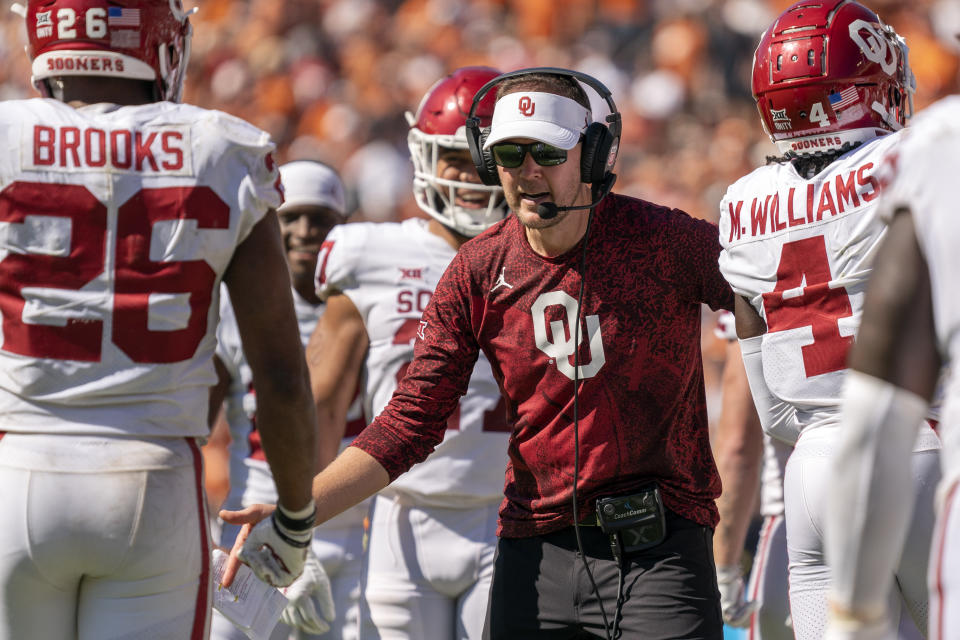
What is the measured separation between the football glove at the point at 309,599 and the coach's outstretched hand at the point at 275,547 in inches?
52.6

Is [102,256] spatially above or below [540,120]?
below

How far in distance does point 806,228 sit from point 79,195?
1.60m

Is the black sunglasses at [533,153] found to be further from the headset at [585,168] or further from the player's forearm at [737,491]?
the player's forearm at [737,491]

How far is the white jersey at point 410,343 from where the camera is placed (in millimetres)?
4137

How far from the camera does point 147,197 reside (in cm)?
268

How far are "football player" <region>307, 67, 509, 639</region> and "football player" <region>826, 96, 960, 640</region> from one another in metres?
2.28

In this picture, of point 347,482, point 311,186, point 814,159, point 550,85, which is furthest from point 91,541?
point 311,186

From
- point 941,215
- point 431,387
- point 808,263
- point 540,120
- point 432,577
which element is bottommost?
point 432,577

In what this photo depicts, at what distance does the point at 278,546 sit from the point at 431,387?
51cm

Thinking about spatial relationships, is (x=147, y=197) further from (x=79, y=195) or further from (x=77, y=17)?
(x=77, y=17)

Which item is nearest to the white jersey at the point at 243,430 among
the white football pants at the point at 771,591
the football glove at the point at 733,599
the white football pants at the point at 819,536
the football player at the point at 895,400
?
the football glove at the point at 733,599

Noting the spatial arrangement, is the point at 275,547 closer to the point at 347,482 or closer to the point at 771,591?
the point at 347,482

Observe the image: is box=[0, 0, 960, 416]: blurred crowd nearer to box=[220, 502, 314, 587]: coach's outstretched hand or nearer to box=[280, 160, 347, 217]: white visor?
box=[280, 160, 347, 217]: white visor

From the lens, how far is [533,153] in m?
3.11
